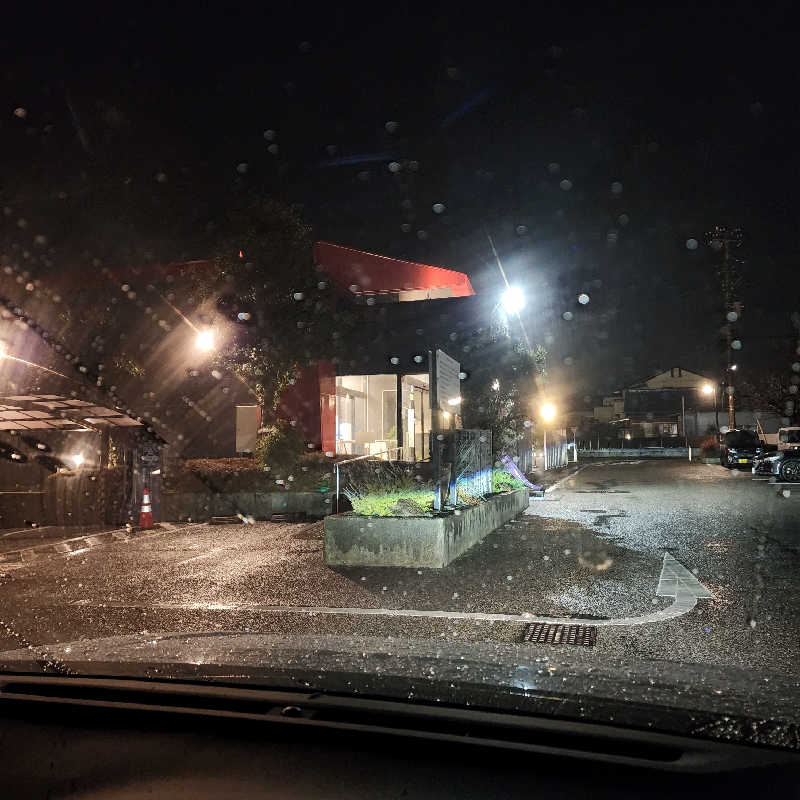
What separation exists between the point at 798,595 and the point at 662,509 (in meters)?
8.49

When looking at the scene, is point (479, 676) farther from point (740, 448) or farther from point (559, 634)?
point (740, 448)

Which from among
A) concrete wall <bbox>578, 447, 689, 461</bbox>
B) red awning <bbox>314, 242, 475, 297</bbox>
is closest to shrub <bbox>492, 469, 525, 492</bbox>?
red awning <bbox>314, 242, 475, 297</bbox>

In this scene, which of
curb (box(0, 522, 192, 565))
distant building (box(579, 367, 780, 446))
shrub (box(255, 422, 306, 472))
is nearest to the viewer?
curb (box(0, 522, 192, 565))

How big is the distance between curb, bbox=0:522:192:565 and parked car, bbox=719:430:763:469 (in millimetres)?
26001

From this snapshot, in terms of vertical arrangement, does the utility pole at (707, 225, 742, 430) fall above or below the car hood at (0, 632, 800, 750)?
above

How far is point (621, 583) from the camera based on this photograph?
8359 millimetres

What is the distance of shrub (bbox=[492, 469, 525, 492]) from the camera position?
48.8 feet

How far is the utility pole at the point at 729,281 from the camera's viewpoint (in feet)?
138

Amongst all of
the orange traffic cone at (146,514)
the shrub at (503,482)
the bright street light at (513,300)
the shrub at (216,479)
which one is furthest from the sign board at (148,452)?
the bright street light at (513,300)

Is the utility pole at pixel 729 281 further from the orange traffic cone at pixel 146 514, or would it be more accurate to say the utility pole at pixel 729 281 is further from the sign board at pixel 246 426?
the orange traffic cone at pixel 146 514

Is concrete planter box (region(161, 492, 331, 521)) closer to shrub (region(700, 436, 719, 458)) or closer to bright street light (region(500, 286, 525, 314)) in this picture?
bright street light (region(500, 286, 525, 314))

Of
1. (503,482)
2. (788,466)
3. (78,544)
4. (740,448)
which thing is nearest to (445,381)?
(503,482)

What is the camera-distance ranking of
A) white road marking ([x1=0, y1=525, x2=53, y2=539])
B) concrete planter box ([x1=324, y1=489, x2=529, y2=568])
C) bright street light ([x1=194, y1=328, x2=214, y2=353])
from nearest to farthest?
concrete planter box ([x1=324, y1=489, x2=529, y2=568]), white road marking ([x1=0, y1=525, x2=53, y2=539]), bright street light ([x1=194, y1=328, x2=214, y2=353])

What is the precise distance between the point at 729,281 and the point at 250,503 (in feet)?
114
